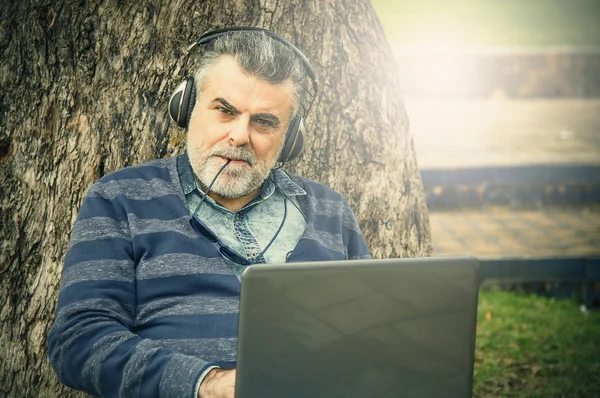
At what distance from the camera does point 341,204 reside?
244cm

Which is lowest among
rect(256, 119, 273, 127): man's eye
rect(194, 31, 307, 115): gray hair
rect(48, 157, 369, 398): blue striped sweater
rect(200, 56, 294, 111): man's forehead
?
rect(48, 157, 369, 398): blue striped sweater

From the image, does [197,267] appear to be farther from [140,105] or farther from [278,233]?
[140,105]

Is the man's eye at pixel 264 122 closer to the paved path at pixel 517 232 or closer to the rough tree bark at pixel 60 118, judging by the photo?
the rough tree bark at pixel 60 118

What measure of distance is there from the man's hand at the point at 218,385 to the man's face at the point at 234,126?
678mm

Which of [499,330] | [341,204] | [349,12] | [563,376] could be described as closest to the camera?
[341,204]

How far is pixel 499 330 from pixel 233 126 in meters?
3.03

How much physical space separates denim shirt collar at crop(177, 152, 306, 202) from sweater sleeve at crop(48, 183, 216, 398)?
24 cm

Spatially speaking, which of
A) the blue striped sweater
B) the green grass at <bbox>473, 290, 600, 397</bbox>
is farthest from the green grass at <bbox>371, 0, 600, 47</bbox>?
the blue striped sweater

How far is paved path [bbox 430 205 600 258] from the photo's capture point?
19.4ft

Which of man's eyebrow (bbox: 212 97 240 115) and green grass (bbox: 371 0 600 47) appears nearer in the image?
man's eyebrow (bbox: 212 97 240 115)

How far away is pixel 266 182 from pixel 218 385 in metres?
0.85

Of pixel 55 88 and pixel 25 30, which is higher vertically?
pixel 25 30

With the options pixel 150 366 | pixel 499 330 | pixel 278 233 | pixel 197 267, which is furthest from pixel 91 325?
pixel 499 330

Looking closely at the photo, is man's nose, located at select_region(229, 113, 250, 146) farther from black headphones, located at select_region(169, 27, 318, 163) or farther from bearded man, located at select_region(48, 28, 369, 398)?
black headphones, located at select_region(169, 27, 318, 163)
